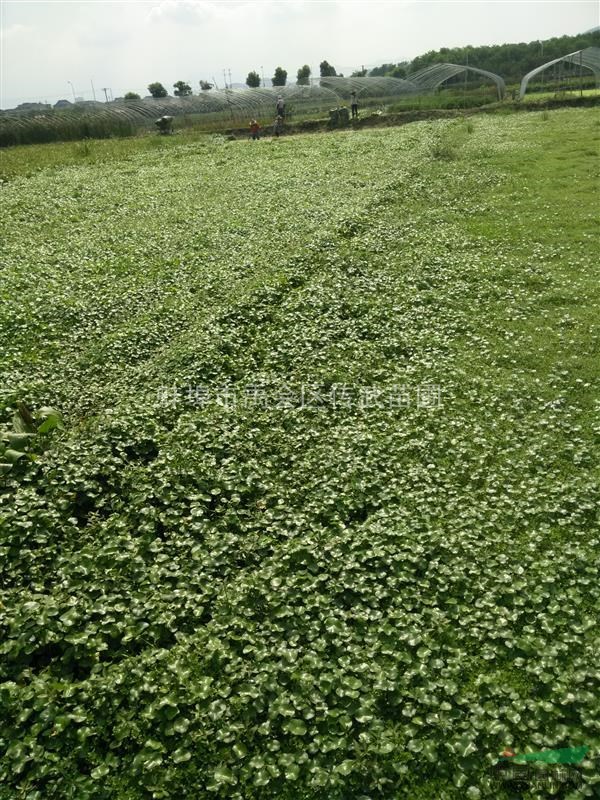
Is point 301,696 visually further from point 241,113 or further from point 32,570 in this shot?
point 241,113

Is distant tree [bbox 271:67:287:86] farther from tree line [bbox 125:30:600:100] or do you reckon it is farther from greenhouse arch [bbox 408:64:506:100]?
greenhouse arch [bbox 408:64:506:100]

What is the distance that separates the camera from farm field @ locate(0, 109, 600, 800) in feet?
13.2

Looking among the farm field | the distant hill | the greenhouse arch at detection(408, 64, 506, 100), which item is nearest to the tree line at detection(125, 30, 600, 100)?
the distant hill

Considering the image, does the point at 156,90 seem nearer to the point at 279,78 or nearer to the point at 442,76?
the point at 279,78

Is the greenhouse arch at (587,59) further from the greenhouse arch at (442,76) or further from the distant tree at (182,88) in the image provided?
the distant tree at (182,88)

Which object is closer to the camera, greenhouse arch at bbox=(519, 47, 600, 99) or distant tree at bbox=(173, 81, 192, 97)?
greenhouse arch at bbox=(519, 47, 600, 99)

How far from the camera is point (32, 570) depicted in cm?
522

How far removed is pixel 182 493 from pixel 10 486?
1.86 metres

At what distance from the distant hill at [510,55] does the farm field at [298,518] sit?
5266cm

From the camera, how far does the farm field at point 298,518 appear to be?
4.02m

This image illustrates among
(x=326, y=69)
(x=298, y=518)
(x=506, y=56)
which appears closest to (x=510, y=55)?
(x=506, y=56)

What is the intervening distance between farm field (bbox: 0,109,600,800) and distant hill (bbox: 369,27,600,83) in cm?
5266

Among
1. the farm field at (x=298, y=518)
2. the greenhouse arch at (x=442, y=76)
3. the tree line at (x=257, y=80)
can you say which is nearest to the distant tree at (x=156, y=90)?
the tree line at (x=257, y=80)

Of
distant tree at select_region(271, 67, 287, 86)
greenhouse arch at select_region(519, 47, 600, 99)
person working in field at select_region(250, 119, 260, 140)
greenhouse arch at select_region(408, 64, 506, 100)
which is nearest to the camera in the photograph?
person working in field at select_region(250, 119, 260, 140)
